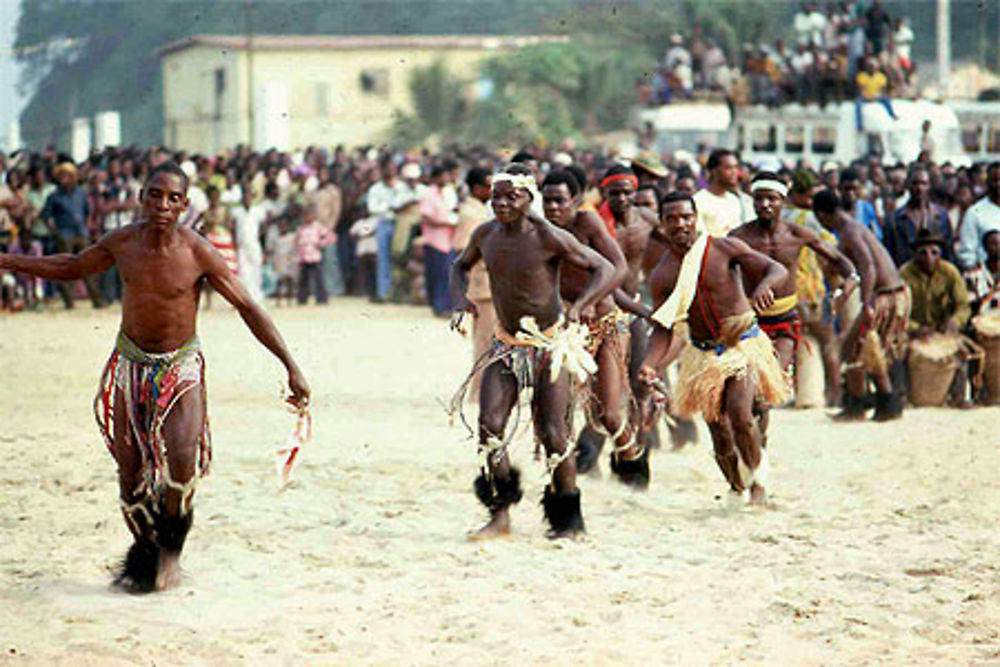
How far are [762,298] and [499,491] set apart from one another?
164cm

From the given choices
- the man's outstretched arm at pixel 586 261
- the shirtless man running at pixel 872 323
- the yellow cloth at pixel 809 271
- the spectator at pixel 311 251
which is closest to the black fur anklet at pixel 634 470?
the man's outstretched arm at pixel 586 261

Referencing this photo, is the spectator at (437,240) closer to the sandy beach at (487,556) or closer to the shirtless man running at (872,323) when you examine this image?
the sandy beach at (487,556)

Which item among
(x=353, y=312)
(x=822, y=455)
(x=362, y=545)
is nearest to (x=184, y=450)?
(x=362, y=545)

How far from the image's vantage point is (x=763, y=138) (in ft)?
97.4

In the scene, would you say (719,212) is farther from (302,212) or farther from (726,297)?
(302,212)

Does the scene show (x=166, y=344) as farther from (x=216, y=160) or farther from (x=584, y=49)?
(x=584, y=49)

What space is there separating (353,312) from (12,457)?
35.4 feet

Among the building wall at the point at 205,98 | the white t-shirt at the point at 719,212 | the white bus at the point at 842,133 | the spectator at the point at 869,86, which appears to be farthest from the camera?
the building wall at the point at 205,98

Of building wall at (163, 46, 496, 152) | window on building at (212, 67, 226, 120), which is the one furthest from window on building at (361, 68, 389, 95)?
window on building at (212, 67, 226, 120)

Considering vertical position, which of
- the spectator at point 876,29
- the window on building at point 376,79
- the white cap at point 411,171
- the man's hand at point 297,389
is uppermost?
the window on building at point 376,79

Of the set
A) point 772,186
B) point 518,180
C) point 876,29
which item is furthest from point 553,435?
point 876,29

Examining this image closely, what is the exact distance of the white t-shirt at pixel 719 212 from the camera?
9.96m

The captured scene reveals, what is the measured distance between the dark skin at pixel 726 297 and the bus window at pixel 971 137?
68.1 ft

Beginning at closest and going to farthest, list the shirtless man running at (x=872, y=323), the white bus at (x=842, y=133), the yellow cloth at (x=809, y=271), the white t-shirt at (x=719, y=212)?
the white t-shirt at (x=719, y=212) < the shirtless man running at (x=872, y=323) < the yellow cloth at (x=809, y=271) < the white bus at (x=842, y=133)
